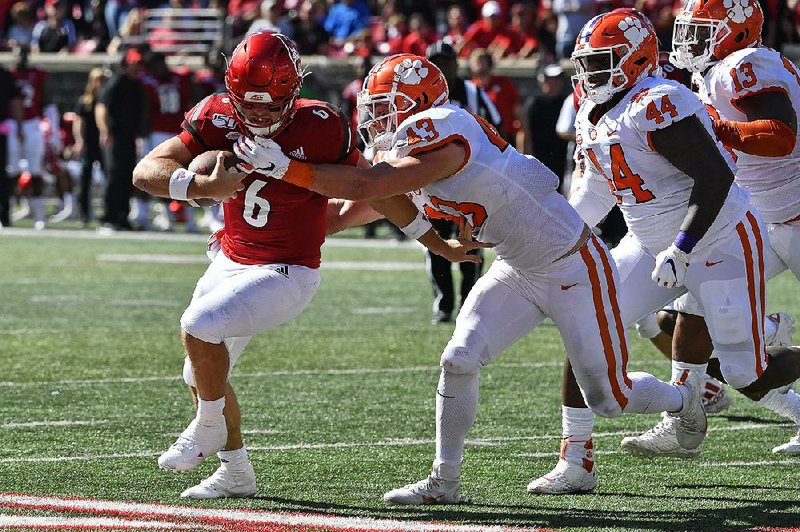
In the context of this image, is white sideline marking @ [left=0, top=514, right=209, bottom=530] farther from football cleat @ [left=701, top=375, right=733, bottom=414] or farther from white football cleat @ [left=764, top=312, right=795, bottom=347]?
football cleat @ [left=701, top=375, right=733, bottom=414]

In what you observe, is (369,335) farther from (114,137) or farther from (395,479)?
(114,137)

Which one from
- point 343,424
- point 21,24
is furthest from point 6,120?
point 343,424

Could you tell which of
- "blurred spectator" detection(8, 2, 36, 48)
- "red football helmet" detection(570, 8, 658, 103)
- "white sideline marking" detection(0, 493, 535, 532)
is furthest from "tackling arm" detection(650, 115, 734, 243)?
"blurred spectator" detection(8, 2, 36, 48)

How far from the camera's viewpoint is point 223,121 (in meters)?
4.78

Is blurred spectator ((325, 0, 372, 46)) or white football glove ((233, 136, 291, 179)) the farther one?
blurred spectator ((325, 0, 372, 46))

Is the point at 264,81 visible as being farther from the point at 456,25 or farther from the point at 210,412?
the point at 456,25

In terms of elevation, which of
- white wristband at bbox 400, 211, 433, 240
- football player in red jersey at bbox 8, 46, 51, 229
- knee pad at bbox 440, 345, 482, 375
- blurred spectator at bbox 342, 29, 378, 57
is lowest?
football player in red jersey at bbox 8, 46, 51, 229

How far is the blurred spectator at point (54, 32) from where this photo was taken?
2105cm

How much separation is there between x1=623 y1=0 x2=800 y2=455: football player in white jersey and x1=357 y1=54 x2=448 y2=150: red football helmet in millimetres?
1337

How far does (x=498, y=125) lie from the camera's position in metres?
10.2

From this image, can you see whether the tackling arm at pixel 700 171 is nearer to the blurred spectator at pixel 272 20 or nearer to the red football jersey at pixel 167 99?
the red football jersey at pixel 167 99

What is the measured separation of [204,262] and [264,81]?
349 inches

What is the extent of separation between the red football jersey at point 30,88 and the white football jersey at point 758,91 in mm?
11958

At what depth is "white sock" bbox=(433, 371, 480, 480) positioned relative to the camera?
4.78 m
